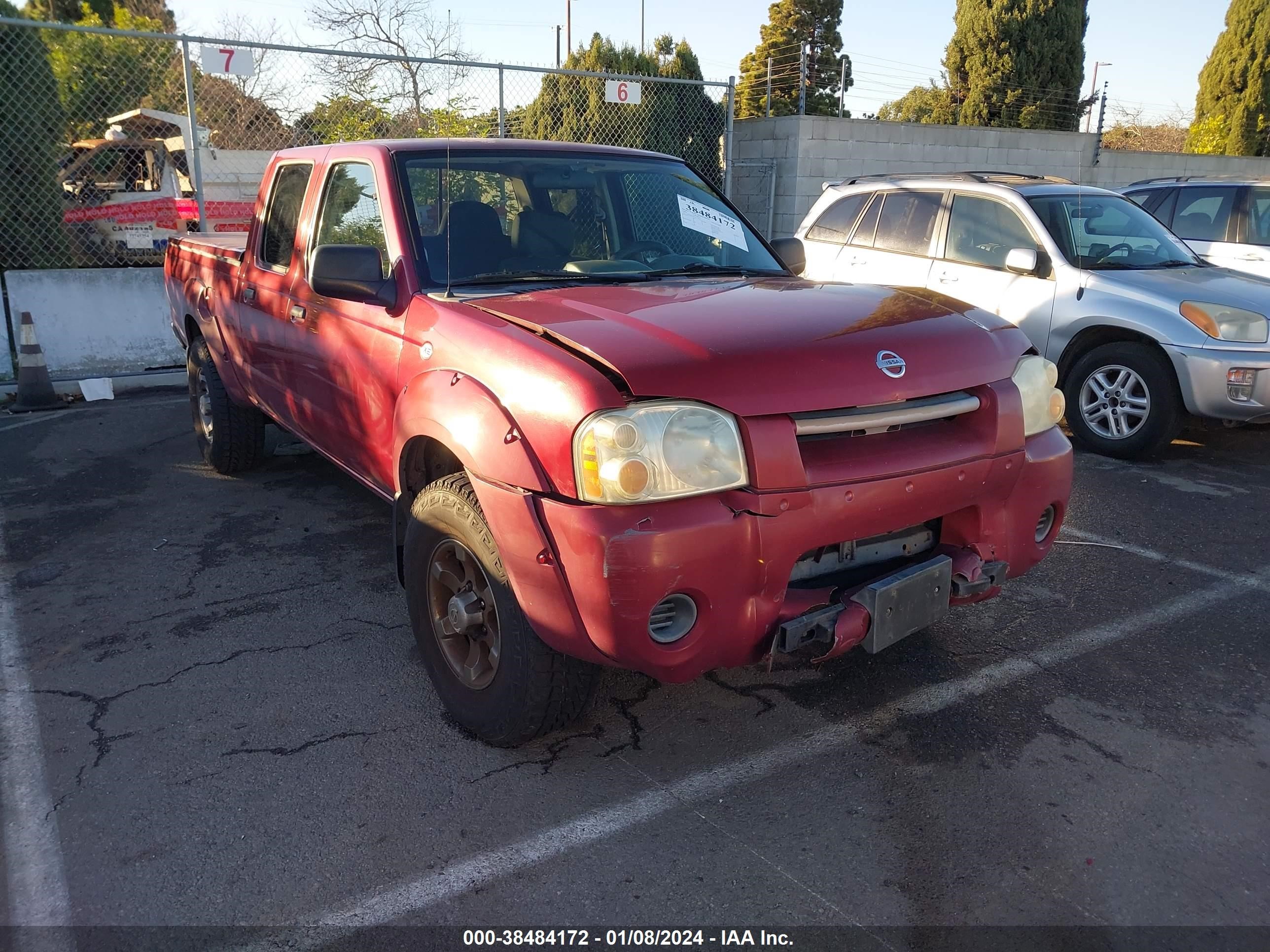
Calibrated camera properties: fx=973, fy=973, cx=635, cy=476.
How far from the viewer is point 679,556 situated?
2473 millimetres

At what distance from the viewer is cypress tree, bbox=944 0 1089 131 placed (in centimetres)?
2327

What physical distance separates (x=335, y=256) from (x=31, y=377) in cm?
610

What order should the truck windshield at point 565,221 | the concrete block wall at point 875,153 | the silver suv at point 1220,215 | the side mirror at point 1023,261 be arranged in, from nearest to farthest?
the truck windshield at point 565,221
the side mirror at point 1023,261
the silver suv at point 1220,215
the concrete block wall at point 875,153

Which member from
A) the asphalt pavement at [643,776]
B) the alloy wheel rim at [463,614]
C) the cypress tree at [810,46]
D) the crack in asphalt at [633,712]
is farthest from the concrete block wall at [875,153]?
the cypress tree at [810,46]

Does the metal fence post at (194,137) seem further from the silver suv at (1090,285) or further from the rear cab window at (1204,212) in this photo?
the rear cab window at (1204,212)

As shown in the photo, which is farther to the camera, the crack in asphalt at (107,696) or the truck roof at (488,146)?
the truck roof at (488,146)

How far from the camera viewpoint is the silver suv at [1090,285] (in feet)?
20.2

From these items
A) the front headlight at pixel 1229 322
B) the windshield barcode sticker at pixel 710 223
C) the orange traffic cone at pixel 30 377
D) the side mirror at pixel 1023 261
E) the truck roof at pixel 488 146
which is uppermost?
the truck roof at pixel 488 146

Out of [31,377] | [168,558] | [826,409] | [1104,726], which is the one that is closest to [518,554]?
[826,409]

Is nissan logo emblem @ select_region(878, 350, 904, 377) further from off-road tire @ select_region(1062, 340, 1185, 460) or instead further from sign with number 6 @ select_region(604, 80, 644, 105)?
sign with number 6 @ select_region(604, 80, 644, 105)

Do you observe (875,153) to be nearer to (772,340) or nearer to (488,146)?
(488,146)

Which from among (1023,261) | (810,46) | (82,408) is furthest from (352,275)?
(810,46)

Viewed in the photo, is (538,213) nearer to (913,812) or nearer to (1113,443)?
(913,812)

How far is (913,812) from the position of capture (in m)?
2.81
